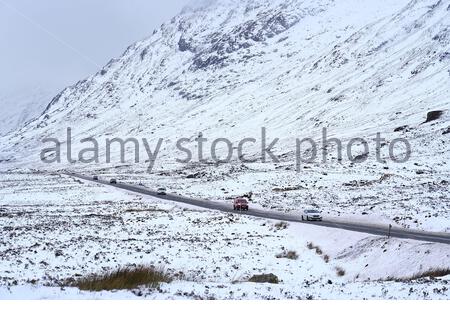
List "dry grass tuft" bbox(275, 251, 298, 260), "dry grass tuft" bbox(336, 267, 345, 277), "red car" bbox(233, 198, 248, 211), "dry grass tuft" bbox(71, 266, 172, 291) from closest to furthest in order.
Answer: "dry grass tuft" bbox(71, 266, 172, 291), "dry grass tuft" bbox(336, 267, 345, 277), "dry grass tuft" bbox(275, 251, 298, 260), "red car" bbox(233, 198, 248, 211)

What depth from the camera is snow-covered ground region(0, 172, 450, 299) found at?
14164 mm

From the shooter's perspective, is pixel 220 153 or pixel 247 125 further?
pixel 247 125

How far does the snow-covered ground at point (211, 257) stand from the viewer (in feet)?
46.5

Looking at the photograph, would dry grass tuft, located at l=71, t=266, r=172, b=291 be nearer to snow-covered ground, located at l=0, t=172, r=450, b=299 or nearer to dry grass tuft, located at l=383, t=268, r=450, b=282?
snow-covered ground, located at l=0, t=172, r=450, b=299

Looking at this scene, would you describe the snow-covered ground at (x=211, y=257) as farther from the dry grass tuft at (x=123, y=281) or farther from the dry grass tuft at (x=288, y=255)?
the dry grass tuft at (x=123, y=281)

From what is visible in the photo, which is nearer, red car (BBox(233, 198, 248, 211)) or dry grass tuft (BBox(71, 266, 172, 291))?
dry grass tuft (BBox(71, 266, 172, 291))

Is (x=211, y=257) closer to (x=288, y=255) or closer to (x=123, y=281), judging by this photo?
(x=288, y=255)

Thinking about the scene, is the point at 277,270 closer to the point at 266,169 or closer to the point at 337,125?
the point at 266,169

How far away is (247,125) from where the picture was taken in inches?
7840

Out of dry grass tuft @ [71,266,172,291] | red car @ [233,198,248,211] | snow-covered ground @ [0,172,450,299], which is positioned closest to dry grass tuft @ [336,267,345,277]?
snow-covered ground @ [0,172,450,299]

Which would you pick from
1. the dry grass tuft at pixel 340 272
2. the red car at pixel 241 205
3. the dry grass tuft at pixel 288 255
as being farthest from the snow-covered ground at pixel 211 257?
the red car at pixel 241 205

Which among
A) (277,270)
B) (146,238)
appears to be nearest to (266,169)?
(146,238)
